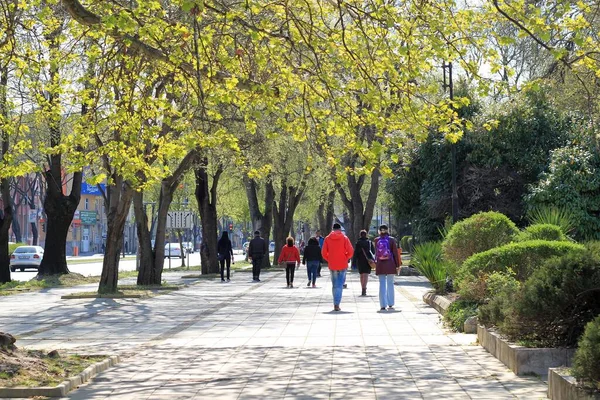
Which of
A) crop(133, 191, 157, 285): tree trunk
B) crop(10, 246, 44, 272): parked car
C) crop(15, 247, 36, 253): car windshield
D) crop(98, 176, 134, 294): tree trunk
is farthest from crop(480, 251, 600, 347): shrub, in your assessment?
crop(15, 247, 36, 253): car windshield

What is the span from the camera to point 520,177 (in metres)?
35.4

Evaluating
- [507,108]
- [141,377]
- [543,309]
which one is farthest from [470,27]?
[507,108]

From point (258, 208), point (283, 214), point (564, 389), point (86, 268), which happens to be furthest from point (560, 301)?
point (86, 268)

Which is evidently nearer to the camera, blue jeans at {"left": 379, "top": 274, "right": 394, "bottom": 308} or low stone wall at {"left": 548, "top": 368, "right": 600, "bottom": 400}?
low stone wall at {"left": 548, "top": 368, "right": 600, "bottom": 400}

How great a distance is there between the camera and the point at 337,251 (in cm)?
2155

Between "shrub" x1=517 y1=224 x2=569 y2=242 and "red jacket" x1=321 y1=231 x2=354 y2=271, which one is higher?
"shrub" x1=517 y1=224 x2=569 y2=242

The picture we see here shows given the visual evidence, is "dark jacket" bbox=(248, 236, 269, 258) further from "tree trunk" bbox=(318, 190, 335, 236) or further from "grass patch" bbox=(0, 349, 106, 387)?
"grass patch" bbox=(0, 349, 106, 387)

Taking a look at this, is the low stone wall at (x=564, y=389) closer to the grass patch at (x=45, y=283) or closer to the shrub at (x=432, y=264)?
the shrub at (x=432, y=264)

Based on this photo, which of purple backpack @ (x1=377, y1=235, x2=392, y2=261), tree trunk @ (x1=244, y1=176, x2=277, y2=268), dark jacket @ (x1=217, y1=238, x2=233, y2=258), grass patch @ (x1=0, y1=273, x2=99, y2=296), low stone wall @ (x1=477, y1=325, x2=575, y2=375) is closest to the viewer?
low stone wall @ (x1=477, y1=325, x2=575, y2=375)

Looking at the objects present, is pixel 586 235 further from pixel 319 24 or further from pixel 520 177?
pixel 319 24

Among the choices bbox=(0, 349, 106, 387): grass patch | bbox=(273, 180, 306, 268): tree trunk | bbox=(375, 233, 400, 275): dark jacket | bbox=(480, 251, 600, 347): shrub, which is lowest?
bbox=(0, 349, 106, 387): grass patch

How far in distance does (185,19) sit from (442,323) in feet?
25.2

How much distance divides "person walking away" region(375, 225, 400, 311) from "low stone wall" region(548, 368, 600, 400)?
12121 mm

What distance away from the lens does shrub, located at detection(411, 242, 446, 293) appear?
22562mm
